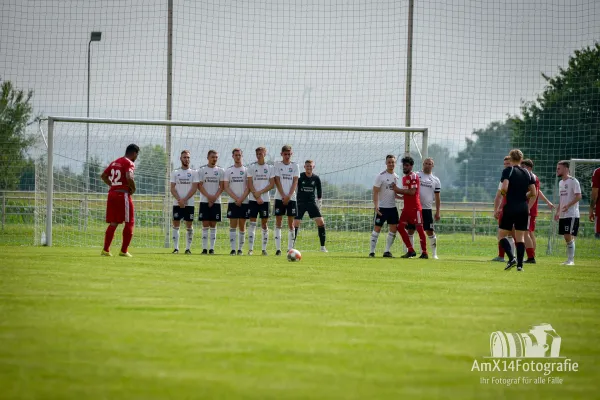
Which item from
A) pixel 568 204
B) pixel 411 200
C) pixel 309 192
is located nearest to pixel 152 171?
pixel 309 192

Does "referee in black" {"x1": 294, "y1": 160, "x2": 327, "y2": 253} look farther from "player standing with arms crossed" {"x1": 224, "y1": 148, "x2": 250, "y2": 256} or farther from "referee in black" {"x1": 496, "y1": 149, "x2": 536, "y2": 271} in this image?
"referee in black" {"x1": 496, "y1": 149, "x2": 536, "y2": 271}

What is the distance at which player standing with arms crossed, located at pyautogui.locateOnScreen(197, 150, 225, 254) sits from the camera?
1884 cm

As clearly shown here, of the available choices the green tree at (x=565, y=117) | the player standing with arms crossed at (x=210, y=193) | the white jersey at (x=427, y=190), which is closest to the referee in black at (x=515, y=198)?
the white jersey at (x=427, y=190)

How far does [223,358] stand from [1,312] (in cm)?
293

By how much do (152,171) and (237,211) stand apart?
478cm

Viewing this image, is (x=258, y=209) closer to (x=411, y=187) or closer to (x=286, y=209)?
(x=286, y=209)

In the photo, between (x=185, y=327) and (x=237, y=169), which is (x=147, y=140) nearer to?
(x=237, y=169)

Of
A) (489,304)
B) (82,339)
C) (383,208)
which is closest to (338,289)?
(489,304)

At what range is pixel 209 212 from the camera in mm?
18891

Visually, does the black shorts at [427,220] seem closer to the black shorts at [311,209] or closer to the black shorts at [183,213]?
the black shorts at [311,209]

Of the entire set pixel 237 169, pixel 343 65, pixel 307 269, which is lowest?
pixel 307 269

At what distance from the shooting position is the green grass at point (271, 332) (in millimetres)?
4902

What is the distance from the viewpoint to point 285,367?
17.6 ft

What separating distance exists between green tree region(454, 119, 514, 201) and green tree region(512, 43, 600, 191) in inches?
1693
